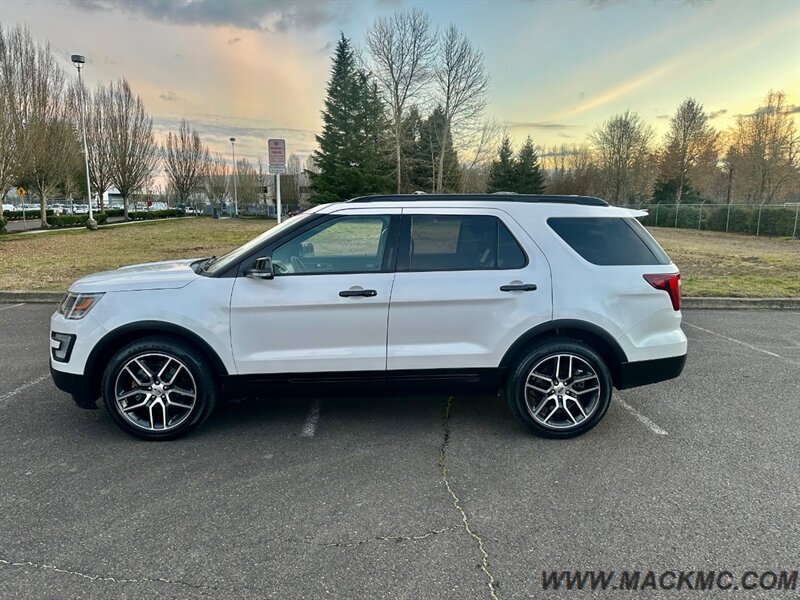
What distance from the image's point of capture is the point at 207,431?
3645mm

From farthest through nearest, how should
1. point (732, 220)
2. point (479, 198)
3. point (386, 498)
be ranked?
point (732, 220)
point (479, 198)
point (386, 498)

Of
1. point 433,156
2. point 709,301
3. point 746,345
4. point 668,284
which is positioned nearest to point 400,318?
point 668,284

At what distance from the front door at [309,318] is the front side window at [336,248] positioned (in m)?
0.01

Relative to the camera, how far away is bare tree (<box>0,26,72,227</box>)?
22.7m

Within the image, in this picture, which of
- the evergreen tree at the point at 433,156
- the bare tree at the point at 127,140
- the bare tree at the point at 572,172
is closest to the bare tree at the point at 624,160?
the bare tree at the point at 572,172

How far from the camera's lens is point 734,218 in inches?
1211

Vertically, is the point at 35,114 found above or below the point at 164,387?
above

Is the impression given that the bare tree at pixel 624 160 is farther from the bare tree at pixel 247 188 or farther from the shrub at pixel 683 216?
the bare tree at pixel 247 188

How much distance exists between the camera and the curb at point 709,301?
26.8 ft

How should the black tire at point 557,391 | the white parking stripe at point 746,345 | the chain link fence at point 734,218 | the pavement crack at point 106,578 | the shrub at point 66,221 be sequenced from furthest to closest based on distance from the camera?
1. the shrub at point 66,221
2. the chain link fence at point 734,218
3. the white parking stripe at point 746,345
4. the black tire at point 557,391
5. the pavement crack at point 106,578

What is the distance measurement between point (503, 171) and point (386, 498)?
152ft

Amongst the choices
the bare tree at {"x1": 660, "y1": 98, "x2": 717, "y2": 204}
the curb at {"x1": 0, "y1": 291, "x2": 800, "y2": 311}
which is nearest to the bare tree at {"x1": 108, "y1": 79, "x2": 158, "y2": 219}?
the curb at {"x1": 0, "y1": 291, "x2": 800, "y2": 311}

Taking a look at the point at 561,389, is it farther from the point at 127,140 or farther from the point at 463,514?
the point at 127,140

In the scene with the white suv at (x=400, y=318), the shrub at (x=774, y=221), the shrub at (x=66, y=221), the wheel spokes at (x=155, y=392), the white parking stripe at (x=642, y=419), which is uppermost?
the shrub at (x=774, y=221)
